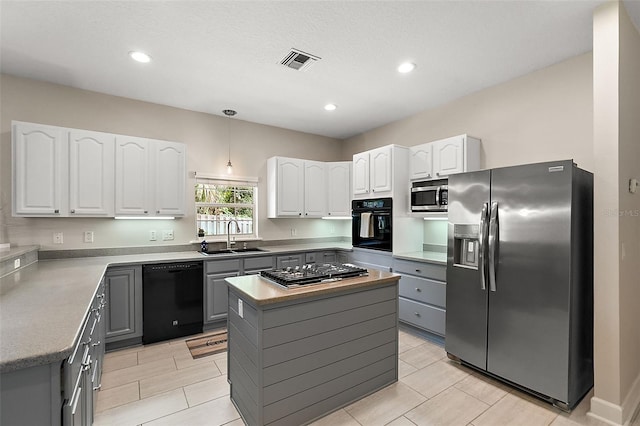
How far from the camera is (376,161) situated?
4141mm

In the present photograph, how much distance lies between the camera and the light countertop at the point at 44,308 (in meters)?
1.03

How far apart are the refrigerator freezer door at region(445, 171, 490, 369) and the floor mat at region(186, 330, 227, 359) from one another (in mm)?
2337

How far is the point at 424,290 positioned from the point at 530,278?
1.21 meters

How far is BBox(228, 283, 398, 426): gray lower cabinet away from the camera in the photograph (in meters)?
1.88

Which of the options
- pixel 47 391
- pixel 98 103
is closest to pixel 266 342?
pixel 47 391

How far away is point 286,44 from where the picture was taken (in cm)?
256

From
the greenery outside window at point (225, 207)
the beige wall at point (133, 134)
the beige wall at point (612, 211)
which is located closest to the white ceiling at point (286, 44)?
the beige wall at point (133, 134)

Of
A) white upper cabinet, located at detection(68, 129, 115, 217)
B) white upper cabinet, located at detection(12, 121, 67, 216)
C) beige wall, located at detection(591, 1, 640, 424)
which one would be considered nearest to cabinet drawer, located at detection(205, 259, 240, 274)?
white upper cabinet, located at detection(68, 129, 115, 217)

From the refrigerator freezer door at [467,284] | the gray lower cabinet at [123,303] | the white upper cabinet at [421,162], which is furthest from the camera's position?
the white upper cabinet at [421,162]

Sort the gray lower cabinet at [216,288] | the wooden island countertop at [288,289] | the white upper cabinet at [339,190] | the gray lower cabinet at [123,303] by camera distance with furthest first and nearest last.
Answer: the white upper cabinet at [339,190] → the gray lower cabinet at [216,288] → the gray lower cabinet at [123,303] → the wooden island countertop at [288,289]

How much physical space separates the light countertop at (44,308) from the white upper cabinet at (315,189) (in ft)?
8.46

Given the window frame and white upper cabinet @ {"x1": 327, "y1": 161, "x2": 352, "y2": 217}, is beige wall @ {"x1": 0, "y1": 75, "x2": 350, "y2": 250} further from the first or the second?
white upper cabinet @ {"x1": 327, "y1": 161, "x2": 352, "y2": 217}

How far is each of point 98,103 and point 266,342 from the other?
3.46 metres

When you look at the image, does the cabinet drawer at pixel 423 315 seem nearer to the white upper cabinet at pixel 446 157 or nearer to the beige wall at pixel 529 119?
the beige wall at pixel 529 119
